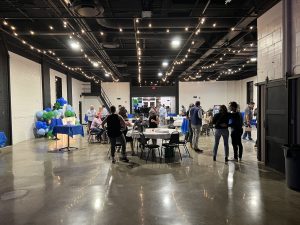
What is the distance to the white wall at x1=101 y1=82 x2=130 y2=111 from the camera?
22109mm

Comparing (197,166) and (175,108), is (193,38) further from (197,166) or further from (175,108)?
(175,108)

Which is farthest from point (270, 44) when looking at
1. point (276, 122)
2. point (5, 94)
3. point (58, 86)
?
point (58, 86)

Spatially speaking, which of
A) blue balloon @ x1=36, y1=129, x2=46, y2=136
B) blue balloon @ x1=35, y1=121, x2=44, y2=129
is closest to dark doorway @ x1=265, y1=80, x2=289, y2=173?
blue balloon @ x1=36, y1=129, x2=46, y2=136

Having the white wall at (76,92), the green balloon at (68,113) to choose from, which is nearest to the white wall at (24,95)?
the green balloon at (68,113)

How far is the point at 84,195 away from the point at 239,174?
10.00 feet

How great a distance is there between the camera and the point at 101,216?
3189 mm

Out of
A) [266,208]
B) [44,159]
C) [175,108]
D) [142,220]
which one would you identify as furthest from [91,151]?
[175,108]

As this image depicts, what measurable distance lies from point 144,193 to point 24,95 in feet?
27.4

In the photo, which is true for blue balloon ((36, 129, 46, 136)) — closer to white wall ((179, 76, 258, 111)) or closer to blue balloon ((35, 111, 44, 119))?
blue balloon ((35, 111, 44, 119))

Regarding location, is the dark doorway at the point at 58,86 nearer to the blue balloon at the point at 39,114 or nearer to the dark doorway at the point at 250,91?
the blue balloon at the point at 39,114

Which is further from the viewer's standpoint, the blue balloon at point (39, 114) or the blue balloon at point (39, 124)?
the blue balloon at point (39, 114)

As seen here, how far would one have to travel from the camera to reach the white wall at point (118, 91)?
22109 millimetres

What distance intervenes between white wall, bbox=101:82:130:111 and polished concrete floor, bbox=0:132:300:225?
15926 millimetres

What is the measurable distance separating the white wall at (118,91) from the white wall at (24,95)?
34.0ft
